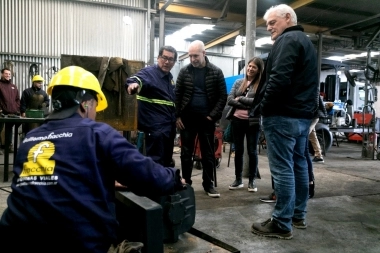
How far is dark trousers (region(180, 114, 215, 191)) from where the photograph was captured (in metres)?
3.67

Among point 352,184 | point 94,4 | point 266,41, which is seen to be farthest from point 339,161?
point 266,41

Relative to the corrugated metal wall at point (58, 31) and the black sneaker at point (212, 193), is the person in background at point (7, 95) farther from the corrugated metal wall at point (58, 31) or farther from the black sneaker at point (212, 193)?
the black sneaker at point (212, 193)

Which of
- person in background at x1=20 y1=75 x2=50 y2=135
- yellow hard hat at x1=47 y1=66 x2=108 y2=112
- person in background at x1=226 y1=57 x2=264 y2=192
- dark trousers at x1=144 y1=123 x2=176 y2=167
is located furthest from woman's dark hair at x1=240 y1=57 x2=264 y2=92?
person in background at x1=20 y1=75 x2=50 y2=135

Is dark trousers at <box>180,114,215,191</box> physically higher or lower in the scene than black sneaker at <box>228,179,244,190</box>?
higher

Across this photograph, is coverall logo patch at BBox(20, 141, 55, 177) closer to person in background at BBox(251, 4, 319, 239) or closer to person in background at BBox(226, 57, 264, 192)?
person in background at BBox(251, 4, 319, 239)

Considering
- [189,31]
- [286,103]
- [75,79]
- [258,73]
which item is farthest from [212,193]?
[189,31]

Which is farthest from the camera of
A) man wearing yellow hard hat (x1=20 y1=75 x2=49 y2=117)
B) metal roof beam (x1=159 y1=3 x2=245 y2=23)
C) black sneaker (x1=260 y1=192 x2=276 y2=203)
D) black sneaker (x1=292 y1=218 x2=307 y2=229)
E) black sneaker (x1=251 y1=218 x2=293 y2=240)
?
metal roof beam (x1=159 y1=3 x2=245 y2=23)

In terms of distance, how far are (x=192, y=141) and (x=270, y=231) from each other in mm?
1408

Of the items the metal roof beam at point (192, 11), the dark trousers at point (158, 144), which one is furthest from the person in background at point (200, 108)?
the metal roof beam at point (192, 11)

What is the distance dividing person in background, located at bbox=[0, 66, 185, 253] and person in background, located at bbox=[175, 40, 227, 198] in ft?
7.58

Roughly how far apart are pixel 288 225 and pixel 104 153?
1748mm

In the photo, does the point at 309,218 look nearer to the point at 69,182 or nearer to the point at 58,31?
the point at 69,182

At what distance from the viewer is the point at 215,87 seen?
3711mm

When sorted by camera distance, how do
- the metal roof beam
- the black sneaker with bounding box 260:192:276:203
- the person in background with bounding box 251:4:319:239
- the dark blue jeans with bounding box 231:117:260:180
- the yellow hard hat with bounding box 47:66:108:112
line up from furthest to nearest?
1. the metal roof beam
2. the dark blue jeans with bounding box 231:117:260:180
3. the black sneaker with bounding box 260:192:276:203
4. the person in background with bounding box 251:4:319:239
5. the yellow hard hat with bounding box 47:66:108:112
